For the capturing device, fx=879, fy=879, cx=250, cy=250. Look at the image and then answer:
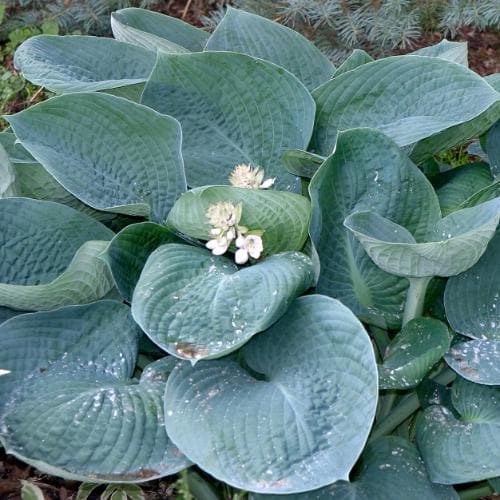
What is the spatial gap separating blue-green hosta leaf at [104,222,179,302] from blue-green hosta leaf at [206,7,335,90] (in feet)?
1.71

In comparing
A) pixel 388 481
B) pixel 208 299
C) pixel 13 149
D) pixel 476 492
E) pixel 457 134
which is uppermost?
pixel 457 134

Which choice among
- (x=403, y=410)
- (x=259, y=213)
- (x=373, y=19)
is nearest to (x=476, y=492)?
(x=403, y=410)

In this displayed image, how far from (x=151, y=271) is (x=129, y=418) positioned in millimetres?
215

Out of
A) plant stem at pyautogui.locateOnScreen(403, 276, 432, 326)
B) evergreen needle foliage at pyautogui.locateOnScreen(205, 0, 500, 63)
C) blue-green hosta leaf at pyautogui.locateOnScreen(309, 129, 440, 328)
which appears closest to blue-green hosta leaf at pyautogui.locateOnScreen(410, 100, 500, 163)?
blue-green hosta leaf at pyautogui.locateOnScreen(309, 129, 440, 328)

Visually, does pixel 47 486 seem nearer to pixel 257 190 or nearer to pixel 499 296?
pixel 257 190

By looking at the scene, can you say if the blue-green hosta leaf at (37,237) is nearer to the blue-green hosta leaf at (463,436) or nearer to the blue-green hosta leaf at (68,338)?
the blue-green hosta leaf at (68,338)

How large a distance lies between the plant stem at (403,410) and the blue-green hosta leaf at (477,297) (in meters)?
0.12

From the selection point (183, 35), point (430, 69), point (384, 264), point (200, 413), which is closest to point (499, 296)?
point (384, 264)

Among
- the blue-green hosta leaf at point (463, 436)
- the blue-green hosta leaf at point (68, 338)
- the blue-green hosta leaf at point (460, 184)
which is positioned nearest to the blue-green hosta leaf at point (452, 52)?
the blue-green hosta leaf at point (460, 184)

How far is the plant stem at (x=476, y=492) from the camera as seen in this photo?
1.49 metres

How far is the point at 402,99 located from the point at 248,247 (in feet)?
1.44

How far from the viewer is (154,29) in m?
1.93

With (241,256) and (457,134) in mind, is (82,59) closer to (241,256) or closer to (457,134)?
(241,256)

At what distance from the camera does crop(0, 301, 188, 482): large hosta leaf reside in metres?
1.20
